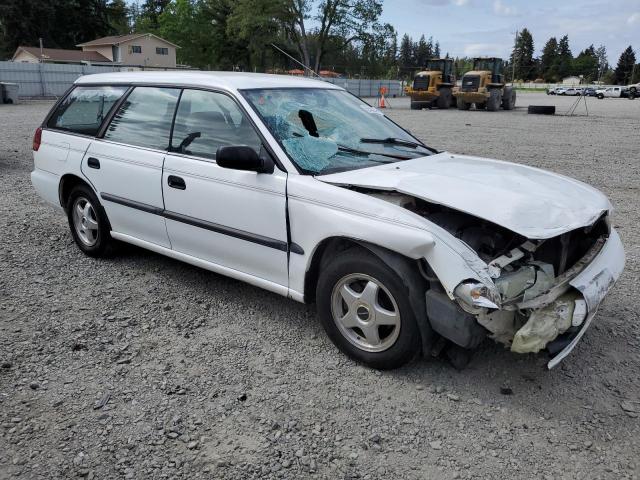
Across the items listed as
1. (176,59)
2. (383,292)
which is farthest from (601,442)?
(176,59)

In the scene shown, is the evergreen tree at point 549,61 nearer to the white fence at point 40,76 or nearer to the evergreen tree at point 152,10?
the evergreen tree at point 152,10

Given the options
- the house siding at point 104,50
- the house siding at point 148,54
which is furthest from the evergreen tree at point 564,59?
the house siding at point 104,50

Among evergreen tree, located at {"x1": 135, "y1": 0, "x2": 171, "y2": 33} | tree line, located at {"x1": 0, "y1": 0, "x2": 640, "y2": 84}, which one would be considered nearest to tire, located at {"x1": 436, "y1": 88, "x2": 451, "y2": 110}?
tree line, located at {"x1": 0, "y1": 0, "x2": 640, "y2": 84}

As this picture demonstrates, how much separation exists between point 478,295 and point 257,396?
1.32 metres

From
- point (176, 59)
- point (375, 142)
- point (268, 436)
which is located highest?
point (176, 59)

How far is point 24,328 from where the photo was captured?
3.85 meters

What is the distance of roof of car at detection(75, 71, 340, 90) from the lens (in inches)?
158

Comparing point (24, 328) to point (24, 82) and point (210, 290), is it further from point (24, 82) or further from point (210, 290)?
point (24, 82)

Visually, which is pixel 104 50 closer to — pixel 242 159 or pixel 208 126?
pixel 208 126

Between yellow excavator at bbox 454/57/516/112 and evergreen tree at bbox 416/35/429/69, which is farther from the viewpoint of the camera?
evergreen tree at bbox 416/35/429/69

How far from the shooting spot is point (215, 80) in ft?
13.3

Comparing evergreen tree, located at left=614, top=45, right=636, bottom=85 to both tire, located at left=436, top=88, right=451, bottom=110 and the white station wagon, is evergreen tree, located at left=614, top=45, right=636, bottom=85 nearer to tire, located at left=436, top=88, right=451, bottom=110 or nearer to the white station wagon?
tire, located at left=436, top=88, right=451, bottom=110

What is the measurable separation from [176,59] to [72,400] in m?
71.0

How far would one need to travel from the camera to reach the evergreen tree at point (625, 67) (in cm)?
10576
